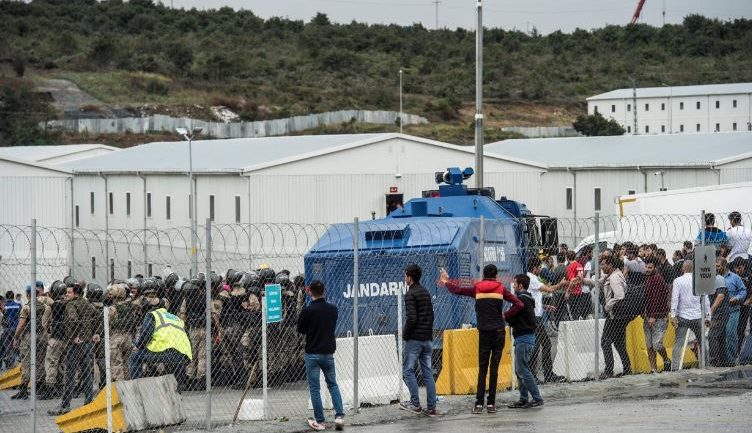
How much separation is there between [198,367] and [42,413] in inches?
98.1

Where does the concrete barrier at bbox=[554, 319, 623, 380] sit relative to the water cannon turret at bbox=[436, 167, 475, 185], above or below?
below

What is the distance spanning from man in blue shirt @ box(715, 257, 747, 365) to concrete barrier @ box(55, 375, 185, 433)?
9.02 meters

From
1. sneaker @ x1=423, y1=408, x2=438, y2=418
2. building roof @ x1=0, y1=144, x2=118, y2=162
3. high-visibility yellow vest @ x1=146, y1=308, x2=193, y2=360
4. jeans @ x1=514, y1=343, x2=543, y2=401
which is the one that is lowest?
sneaker @ x1=423, y1=408, x2=438, y2=418

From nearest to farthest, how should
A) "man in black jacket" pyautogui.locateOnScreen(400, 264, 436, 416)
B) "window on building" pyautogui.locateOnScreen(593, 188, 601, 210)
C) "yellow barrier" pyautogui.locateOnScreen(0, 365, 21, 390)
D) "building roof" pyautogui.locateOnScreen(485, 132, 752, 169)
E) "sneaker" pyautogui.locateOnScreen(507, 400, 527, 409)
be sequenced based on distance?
"man in black jacket" pyautogui.locateOnScreen(400, 264, 436, 416) < "sneaker" pyautogui.locateOnScreen(507, 400, 527, 409) < "yellow barrier" pyautogui.locateOnScreen(0, 365, 21, 390) < "building roof" pyautogui.locateOnScreen(485, 132, 752, 169) < "window on building" pyautogui.locateOnScreen(593, 188, 601, 210)

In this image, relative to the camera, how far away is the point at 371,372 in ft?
53.9

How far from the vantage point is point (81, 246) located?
45.2m

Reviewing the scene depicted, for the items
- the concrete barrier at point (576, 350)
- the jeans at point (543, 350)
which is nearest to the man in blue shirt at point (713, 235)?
the concrete barrier at point (576, 350)

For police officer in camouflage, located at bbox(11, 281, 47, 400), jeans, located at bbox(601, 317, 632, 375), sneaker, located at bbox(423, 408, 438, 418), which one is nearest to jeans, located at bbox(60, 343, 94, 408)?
police officer in camouflage, located at bbox(11, 281, 47, 400)

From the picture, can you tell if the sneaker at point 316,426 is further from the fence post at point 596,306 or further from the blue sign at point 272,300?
the fence post at point 596,306

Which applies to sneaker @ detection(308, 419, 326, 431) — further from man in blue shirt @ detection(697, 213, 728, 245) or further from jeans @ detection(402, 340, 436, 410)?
man in blue shirt @ detection(697, 213, 728, 245)

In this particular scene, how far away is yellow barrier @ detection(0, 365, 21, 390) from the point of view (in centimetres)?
1973

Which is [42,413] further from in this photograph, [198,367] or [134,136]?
[134,136]

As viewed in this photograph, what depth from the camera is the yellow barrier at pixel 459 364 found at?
56.2 ft

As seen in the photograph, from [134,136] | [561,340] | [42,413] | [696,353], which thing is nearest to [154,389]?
[42,413]
